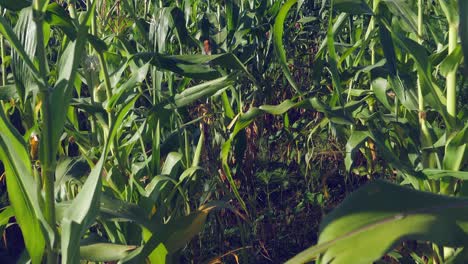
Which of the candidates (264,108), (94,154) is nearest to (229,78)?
(264,108)

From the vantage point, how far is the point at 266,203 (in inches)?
96.2

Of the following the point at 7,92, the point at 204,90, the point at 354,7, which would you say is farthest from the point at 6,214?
the point at 354,7

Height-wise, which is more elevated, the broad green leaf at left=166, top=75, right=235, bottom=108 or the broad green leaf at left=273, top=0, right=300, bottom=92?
the broad green leaf at left=273, top=0, right=300, bottom=92

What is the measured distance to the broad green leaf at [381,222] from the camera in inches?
26.1

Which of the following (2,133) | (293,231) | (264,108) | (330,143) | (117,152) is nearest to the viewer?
(2,133)

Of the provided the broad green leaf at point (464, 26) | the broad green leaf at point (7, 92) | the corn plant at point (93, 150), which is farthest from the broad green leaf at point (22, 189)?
the broad green leaf at point (464, 26)

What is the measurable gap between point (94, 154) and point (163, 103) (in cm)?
24

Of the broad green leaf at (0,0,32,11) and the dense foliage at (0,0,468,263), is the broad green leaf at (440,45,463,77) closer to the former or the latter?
the dense foliage at (0,0,468,263)

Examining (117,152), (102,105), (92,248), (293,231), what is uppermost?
(102,105)

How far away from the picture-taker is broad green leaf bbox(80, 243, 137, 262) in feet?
4.37

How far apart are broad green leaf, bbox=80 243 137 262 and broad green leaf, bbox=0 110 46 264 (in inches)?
8.9

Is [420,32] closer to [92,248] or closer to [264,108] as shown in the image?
[264,108]

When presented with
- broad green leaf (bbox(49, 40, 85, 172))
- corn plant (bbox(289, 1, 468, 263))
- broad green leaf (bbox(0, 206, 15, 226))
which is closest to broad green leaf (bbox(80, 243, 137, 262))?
broad green leaf (bbox(0, 206, 15, 226))

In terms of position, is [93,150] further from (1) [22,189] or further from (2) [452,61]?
(2) [452,61]
